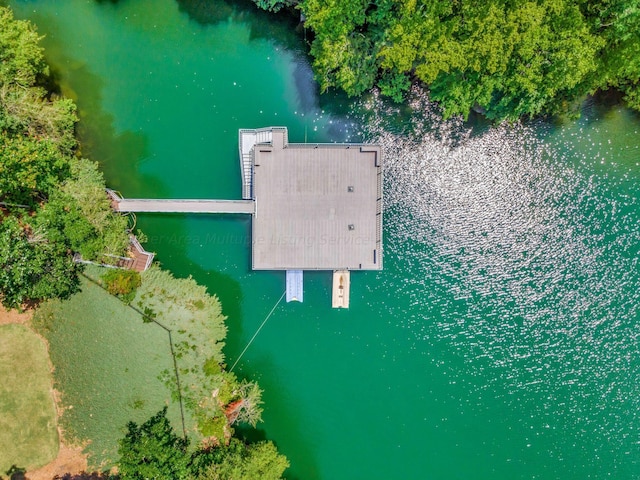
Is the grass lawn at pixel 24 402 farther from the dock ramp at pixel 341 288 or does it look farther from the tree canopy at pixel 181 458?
the dock ramp at pixel 341 288

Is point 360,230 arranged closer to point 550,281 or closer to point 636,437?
point 550,281

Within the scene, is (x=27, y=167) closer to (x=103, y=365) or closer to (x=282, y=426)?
(x=103, y=365)

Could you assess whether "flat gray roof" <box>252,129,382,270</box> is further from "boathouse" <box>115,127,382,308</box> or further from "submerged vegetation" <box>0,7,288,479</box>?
"submerged vegetation" <box>0,7,288,479</box>

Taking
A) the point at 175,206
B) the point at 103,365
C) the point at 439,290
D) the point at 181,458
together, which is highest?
the point at 175,206

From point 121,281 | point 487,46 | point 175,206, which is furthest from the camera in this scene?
point 175,206

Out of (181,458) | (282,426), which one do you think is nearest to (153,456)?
(181,458)

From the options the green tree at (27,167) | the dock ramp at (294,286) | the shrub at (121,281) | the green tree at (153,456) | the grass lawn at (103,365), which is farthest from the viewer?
the dock ramp at (294,286)

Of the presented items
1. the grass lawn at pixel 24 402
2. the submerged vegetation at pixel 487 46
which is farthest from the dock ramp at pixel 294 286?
the grass lawn at pixel 24 402

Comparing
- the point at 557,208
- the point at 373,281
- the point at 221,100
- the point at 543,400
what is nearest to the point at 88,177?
the point at 221,100
